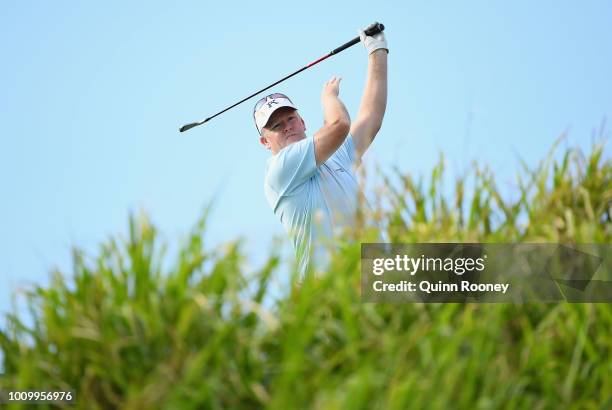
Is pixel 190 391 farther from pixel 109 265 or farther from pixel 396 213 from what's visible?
pixel 396 213

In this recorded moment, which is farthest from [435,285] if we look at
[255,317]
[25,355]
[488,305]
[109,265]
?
[25,355]

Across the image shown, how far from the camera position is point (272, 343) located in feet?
9.48

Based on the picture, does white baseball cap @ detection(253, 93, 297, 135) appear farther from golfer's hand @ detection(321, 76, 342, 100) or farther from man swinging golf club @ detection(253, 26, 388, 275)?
golfer's hand @ detection(321, 76, 342, 100)

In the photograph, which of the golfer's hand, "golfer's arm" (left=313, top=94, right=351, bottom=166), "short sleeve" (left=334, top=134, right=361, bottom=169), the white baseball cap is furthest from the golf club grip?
"golfer's arm" (left=313, top=94, right=351, bottom=166)

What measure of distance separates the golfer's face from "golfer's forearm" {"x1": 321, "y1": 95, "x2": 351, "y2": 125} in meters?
0.82

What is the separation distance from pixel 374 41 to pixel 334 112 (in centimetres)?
95

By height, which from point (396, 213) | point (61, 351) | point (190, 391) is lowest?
point (190, 391)

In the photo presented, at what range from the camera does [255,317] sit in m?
2.92

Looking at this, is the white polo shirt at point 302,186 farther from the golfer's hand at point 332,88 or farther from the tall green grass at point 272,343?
the tall green grass at point 272,343

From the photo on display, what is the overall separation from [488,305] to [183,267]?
1.14 meters

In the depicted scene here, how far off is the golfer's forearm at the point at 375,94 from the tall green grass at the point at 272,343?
2.93 m

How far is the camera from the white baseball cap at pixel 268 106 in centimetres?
651

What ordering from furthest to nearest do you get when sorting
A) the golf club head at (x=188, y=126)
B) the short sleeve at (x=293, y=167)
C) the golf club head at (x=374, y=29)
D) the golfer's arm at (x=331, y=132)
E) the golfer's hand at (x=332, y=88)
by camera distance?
the golf club head at (x=188, y=126)
the golf club head at (x=374, y=29)
the golfer's hand at (x=332, y=88)
the short sleeve at (x=293, y=167)
the golfer's arm at (x=331, y=132)

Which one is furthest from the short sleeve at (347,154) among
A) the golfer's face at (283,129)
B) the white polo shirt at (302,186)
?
the golfer's face at (283,129)
